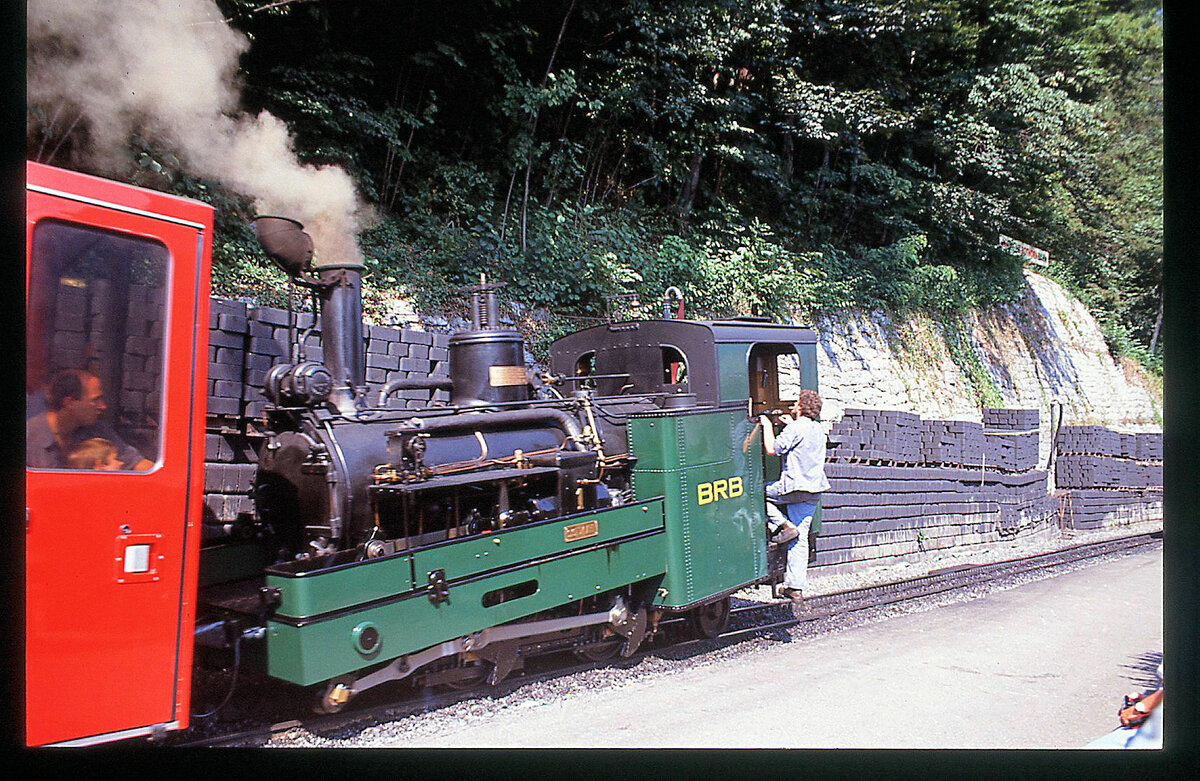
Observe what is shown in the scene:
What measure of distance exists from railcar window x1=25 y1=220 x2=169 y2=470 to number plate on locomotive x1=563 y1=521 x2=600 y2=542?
1.99 meters

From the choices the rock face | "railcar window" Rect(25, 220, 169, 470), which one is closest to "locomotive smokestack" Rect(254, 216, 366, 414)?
"railcar window" Rect(25, 220, 169, 470)

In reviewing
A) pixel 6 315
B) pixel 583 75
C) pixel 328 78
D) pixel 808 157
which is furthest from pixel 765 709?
pixel 808 157

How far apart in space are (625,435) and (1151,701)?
2.89 m

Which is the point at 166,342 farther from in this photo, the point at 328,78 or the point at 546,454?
the point at 328,78

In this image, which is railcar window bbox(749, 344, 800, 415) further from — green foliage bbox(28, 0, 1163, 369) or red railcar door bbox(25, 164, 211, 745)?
red railcar door bbox(25, 164, 211, 745)

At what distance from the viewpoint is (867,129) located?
10297 millimetres

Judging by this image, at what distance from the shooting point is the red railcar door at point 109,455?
2342mm

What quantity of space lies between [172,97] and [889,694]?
593cm

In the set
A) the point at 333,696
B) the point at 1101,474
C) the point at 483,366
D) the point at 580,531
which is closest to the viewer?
the point at 333,696

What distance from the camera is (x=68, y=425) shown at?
95.6 inches

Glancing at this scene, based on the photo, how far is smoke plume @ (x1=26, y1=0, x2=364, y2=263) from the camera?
4.36 metres

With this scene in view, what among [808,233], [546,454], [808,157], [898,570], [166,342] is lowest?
[898,570]

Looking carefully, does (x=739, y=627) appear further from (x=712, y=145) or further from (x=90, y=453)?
(x=712, y=145)

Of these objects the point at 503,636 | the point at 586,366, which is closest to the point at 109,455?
the point at 503,636
